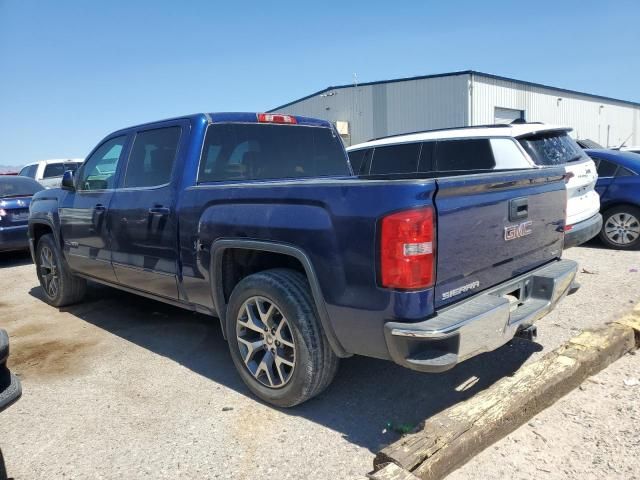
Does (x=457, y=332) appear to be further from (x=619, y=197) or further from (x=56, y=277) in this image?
(x=619, y=197)

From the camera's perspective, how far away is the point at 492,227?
2881 millimetres

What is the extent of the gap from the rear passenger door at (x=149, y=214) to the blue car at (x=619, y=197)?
6.76 metres

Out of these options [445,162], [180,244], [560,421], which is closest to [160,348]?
[180,244]

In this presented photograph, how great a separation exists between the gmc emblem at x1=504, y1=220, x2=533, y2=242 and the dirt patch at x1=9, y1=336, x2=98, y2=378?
338cm

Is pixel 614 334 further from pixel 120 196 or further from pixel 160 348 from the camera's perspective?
pixel 120 196

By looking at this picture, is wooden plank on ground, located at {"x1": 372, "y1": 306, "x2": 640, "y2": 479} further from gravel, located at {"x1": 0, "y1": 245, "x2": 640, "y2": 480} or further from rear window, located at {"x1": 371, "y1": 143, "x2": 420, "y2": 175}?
rear window, located at {"x1": 371, "y1": 143, "x2": 420, "y2": 175}

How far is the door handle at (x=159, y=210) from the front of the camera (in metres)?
3.77

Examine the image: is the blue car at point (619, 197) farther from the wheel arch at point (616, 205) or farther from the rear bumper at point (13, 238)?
the rear bumper at point (13, 238)

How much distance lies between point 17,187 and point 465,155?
26.0ft

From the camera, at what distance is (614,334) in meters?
3.63

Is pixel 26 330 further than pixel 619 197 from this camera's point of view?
No

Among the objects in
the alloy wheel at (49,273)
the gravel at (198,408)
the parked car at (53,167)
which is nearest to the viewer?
the gravel at (198,408)

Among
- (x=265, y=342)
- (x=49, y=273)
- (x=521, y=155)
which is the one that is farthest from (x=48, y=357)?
(x=521, y=155)

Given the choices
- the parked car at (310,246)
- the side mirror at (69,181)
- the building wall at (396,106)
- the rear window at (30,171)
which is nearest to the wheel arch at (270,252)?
the parked car at (310,246)
